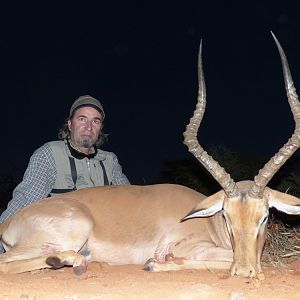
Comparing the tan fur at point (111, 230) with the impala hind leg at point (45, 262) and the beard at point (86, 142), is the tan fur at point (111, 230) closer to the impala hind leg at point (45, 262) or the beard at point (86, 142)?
the impala hind leg at point (45, 262)

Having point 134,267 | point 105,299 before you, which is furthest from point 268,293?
point 134,267

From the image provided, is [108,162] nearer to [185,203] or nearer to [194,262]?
[185,203]

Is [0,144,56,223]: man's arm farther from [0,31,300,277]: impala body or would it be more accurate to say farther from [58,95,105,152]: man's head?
[0,31,300,277]: impala body

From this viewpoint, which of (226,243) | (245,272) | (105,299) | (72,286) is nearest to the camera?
(105,299)

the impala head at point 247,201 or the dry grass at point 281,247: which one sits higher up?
the impala head at point 247,201

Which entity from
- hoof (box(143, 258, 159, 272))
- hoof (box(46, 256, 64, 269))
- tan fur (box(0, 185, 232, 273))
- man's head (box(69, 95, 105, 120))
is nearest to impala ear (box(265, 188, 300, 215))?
tan fur (box(0, 185, 232, 273))

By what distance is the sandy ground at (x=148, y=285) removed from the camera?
386cm

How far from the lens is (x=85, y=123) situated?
7.77m

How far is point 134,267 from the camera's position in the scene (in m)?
5.62

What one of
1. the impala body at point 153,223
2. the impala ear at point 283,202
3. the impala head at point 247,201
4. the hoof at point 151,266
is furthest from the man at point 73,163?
the impala ear at point 283,202

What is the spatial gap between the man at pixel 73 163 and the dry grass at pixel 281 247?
2295 mm

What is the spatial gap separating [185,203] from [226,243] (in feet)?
2.04

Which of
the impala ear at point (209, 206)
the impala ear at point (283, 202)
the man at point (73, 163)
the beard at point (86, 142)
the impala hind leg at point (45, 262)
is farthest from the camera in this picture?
the beard at point (86, 142)

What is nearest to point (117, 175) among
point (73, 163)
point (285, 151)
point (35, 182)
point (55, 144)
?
point (73, 163)
